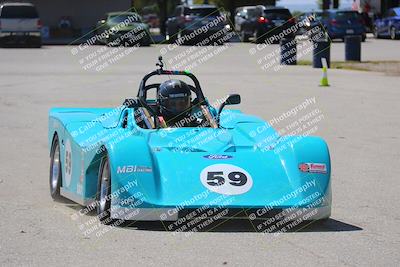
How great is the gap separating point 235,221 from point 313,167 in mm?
842

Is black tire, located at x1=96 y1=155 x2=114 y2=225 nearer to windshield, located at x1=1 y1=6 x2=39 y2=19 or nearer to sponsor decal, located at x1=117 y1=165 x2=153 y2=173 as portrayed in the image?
sponsor decal, located at x1=117 y1=165 x2=153 y2=173

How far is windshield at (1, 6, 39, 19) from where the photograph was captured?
42.1 metres

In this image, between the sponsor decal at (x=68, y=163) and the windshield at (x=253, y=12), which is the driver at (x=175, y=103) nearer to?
the sponsor decal at (x=68, y=163)

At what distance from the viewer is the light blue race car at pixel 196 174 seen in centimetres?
778

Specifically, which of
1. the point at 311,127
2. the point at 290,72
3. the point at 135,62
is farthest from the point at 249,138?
the point at 135,62

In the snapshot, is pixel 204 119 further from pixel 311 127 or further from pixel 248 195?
pixel 311 127

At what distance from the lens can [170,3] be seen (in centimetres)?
10350

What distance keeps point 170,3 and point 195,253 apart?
3846 inches

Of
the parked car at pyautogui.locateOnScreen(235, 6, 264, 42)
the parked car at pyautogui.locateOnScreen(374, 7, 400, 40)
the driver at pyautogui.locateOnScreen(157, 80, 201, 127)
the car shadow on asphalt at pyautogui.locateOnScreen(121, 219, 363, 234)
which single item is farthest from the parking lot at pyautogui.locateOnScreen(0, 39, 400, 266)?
the parked car at pyautogui.locateOnScreen(374, 7, 400, 40)

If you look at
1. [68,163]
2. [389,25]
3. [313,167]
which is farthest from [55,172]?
[389,25]

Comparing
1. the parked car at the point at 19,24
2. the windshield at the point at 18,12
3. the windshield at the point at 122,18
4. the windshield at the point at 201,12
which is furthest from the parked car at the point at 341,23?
the windshield at the point at 18,12

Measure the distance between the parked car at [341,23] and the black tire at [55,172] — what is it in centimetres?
3474

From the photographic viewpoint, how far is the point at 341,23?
44938 mm

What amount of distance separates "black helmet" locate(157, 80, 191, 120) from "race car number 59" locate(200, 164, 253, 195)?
1456 millimetres
